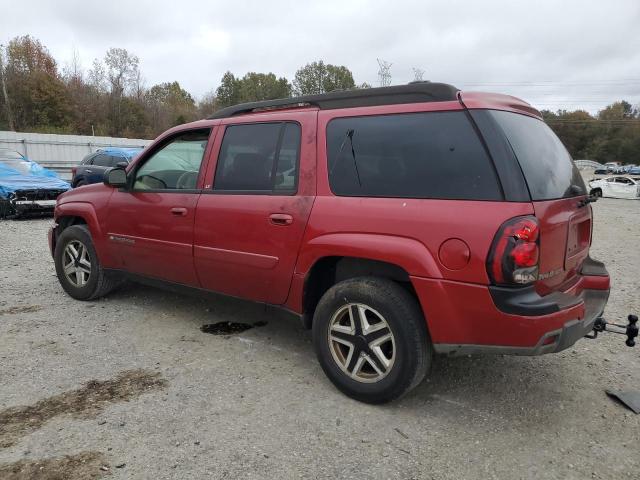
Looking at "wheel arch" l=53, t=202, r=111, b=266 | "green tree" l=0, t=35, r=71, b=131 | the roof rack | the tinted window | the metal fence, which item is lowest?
"wheel arch" l=53, t=202, r=111, b=266

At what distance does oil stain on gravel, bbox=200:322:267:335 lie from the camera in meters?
4.37

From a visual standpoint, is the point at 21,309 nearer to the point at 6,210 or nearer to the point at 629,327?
the point at 629,327

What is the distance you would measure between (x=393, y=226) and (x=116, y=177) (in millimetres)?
2866

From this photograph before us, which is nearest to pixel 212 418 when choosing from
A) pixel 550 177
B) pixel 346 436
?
pixel 346 436

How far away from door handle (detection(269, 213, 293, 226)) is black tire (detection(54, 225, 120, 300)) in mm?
2284

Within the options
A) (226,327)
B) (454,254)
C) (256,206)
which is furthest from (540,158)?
(226,327)

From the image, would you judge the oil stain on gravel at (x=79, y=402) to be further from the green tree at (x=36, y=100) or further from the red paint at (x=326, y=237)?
the green tree at (x=36, y=100)

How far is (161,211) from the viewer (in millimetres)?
4238

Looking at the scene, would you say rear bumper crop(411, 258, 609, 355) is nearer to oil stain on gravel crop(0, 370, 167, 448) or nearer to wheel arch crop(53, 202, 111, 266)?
oil stain on gravel crop(0, 370, 167, 448)

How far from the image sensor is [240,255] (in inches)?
145

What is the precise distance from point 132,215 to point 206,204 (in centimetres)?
100

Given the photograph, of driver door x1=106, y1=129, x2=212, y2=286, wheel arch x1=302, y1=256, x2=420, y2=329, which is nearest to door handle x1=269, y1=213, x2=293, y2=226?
wheel arch x1=302, y1=256, x2=420, y2=329

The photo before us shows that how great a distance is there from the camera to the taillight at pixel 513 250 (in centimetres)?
255

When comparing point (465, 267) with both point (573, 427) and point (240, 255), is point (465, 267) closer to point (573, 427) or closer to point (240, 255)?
point (573, 427)
